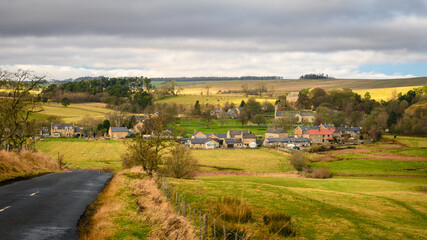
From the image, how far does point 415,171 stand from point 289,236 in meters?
72.6

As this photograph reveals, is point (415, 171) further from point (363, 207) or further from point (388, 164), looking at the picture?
point (363, 207)

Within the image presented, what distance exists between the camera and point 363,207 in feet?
96.0

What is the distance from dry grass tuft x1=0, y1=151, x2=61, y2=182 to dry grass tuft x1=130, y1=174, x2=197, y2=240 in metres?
12.8

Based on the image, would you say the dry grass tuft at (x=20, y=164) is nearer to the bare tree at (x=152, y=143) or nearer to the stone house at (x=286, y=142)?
the bare tree at (x=152, y=143)

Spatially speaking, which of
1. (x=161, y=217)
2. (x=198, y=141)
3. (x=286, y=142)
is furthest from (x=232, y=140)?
(x=161, y=217)

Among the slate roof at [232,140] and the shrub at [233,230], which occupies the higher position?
the shrub at [233,230]

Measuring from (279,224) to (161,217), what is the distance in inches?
247

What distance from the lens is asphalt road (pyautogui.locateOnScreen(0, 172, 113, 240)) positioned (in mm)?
14555

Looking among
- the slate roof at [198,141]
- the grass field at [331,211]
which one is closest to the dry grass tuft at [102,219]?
the grass field at [331,211]

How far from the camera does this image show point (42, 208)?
745 inches

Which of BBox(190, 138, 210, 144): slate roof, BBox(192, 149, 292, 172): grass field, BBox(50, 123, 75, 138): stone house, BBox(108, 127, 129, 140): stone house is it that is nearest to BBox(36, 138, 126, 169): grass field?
BBox(108, 127, 129, 140): stone house

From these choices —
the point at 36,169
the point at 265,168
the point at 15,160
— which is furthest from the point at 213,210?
the point at 265,168

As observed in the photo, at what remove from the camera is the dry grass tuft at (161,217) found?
1486 centimetres

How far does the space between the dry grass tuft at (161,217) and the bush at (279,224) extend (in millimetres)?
4972
